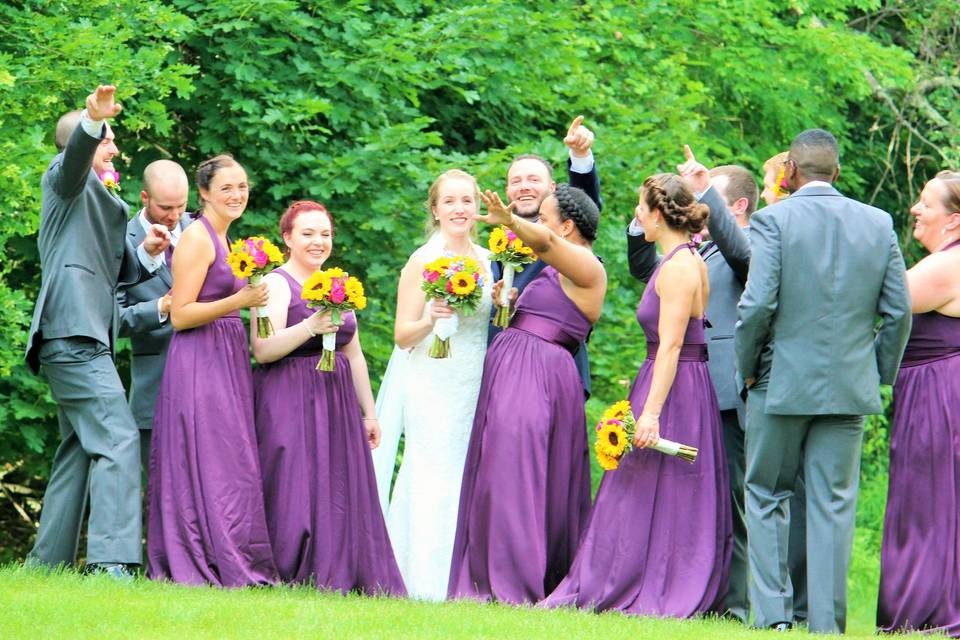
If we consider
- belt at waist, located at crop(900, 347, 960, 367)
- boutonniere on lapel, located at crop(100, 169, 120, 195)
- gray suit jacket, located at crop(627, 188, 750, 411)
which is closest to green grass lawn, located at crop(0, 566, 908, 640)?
gray suit jacket, located at crop(627, 188, 750, 411)

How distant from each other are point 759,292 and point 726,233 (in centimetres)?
80

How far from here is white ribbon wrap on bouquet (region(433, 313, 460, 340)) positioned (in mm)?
7820

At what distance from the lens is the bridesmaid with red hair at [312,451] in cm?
759

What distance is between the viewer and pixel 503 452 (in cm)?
754

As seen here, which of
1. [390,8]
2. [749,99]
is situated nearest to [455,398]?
[390,8]

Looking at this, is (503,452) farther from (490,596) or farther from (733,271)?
(733,271)

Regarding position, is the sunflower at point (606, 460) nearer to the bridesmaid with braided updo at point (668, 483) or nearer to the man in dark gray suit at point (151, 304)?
the bridesmaid with braided updo at point (668, 483)

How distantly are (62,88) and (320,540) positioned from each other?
12.6 ft

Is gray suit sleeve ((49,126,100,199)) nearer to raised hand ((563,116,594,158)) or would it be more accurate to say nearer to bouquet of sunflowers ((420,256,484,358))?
bouquet of sunflowers ((420,256,484,358))

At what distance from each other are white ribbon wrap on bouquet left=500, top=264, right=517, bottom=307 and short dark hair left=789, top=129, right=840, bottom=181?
1610mm

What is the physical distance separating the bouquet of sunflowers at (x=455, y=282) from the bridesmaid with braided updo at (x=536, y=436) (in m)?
0.19

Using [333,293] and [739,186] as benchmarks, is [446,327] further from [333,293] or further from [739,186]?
[739,186]

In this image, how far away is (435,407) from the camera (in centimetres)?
809

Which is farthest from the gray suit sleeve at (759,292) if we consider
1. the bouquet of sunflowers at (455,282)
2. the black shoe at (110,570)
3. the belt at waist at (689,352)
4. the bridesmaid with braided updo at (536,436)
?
the black shoe at (110,570)
